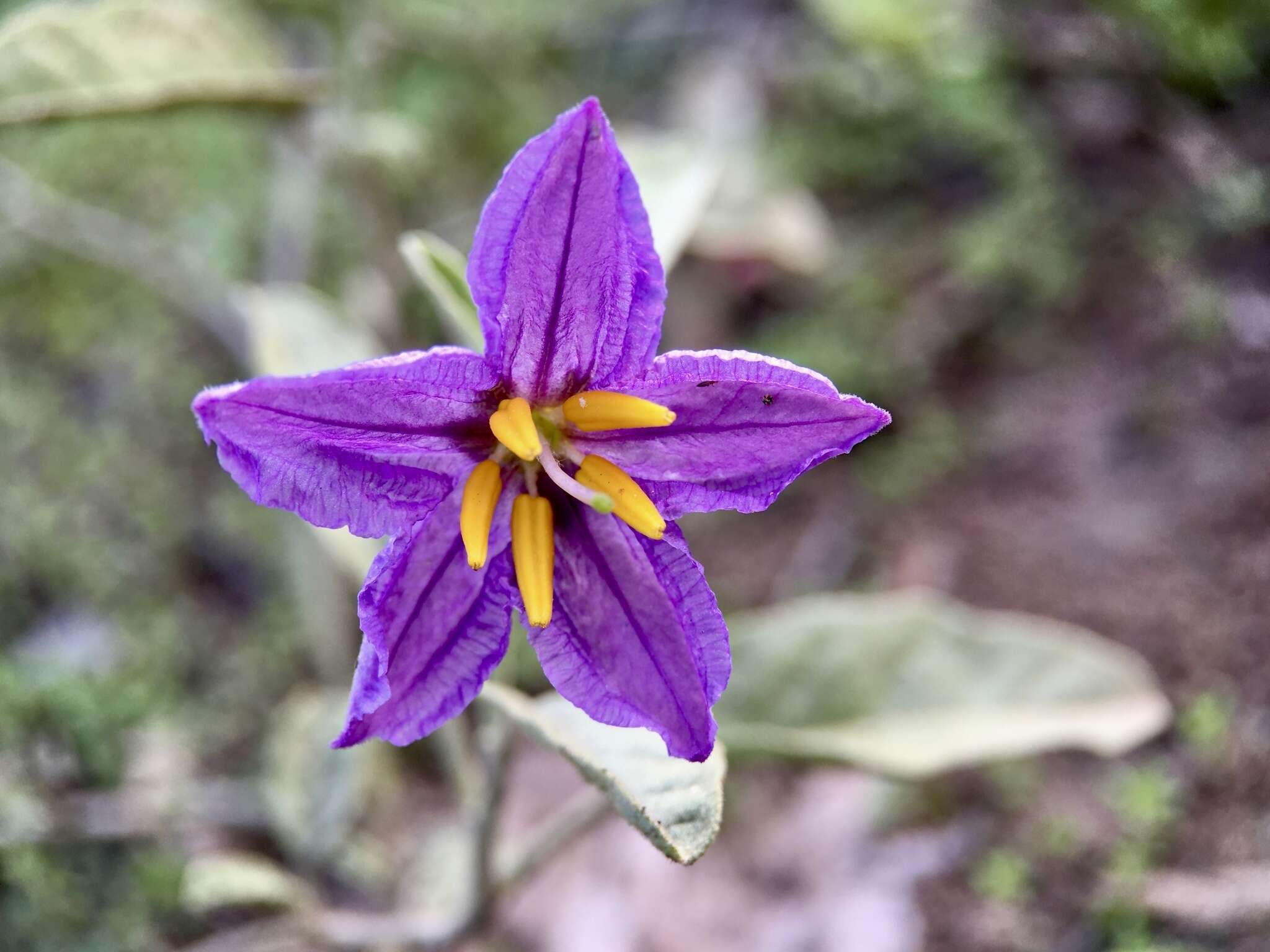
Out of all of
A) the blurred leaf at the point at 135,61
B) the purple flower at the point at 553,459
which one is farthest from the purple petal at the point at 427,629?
the blurred leaf at the point at 135,61

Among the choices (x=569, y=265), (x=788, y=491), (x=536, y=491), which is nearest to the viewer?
(x=569, y=265)

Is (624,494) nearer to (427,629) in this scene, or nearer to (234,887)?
(427,629)

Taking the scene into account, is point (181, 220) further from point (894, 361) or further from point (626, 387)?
point (626, 387)

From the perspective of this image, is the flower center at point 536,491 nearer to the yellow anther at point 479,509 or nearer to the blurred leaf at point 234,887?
the yellow anther at point 479,509

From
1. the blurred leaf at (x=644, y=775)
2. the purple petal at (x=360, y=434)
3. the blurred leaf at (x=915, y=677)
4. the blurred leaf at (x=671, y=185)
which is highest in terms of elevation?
the blurred leaf at (x=671, y=185)

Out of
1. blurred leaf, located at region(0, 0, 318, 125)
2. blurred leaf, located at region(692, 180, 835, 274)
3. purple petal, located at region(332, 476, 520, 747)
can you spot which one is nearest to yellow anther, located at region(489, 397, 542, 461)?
purple petal, located at region(332, 476, 520, 747)

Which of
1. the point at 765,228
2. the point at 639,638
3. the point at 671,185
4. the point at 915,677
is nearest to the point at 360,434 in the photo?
the point at 639,638

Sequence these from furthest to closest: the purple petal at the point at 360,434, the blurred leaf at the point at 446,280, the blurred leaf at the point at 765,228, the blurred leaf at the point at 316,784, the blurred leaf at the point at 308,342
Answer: the blurred leaf at the point at 765,228 < the blurred leaf at the point at 316,784 < the blurred leaf at the point at 308,342 < the blurred leaf at the point at 446,280 < the purple petal at the point at 360,434
